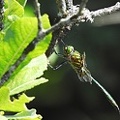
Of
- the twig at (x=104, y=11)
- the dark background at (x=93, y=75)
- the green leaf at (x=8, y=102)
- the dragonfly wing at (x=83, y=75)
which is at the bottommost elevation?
the dark background at (x=93, y=75)

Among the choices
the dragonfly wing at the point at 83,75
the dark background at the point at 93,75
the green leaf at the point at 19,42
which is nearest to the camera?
the green leaf at the point at 19,42

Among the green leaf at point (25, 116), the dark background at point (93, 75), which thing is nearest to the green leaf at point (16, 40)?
the green leaf at point (25, 116)

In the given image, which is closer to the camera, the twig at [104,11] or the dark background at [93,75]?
the twig at [104,11]

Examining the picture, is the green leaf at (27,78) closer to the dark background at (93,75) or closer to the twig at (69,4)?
the twig at (69,4)

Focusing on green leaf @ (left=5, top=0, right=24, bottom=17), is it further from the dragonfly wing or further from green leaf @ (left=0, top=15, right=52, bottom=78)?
the dragonfly wing

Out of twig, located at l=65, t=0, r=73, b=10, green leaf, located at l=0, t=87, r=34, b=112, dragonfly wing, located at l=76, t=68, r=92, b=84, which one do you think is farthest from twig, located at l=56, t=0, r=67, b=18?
dragonfly wing, located at l=76, t=68, r=92, b=84
